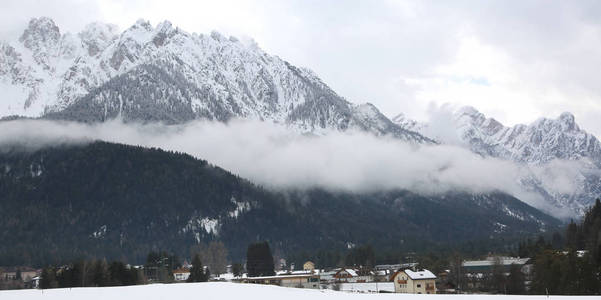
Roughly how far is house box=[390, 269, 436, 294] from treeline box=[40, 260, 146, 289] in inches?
1934

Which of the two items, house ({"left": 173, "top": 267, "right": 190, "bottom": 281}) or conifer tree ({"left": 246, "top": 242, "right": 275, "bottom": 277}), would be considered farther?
conifer tree ({"left": 246, "top": 242, "right": 275, "bottom": 277})

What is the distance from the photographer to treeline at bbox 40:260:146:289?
120375 millimetres

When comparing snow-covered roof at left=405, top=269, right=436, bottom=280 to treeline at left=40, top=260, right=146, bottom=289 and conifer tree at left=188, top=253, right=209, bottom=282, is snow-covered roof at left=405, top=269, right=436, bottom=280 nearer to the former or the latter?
conifer tree at left=188, top=253, right=209, bottom=282

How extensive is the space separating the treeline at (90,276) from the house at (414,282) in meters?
49.1

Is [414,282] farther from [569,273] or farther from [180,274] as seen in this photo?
[180,274]

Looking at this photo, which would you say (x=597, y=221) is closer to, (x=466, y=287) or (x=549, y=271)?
(x=466, y=287)

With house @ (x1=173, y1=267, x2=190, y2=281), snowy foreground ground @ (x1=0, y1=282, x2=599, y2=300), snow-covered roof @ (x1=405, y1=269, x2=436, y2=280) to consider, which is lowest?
snowy foreground ground @ (x1=0, y1=282, x2=599, y2=300)

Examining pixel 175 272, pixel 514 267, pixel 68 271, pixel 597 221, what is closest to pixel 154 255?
pixel 175 272

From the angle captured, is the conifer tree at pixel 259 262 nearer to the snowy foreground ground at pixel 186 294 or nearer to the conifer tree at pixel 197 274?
the conifer tree at pixel 197 274

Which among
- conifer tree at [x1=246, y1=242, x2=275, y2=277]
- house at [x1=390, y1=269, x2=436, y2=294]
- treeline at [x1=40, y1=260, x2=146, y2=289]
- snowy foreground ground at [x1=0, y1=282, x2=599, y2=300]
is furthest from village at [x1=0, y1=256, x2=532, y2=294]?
snowy foreground ground at [x1=0, y1=282, x2=599, y2=300]

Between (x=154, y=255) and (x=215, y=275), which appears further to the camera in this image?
(x=215, y=275)

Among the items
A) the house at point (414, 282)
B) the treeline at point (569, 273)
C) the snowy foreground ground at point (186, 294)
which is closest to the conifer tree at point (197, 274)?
the house at point (414, 282)

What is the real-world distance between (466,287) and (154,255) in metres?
82.6

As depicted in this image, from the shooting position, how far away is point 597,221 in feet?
444
